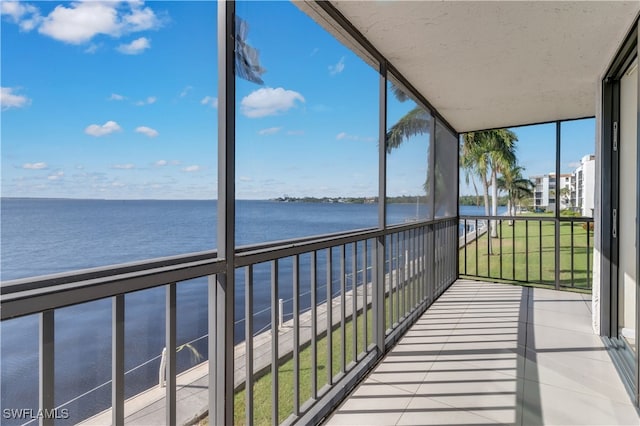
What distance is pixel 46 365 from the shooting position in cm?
82

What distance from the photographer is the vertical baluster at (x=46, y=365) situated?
814 mm

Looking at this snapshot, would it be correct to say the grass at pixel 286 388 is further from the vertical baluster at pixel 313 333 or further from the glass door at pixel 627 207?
the glass door at pixel 627 207

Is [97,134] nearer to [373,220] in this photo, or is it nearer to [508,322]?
[373,220]

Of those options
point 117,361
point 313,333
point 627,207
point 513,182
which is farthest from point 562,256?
point 117,361

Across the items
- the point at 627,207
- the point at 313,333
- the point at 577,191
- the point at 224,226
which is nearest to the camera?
the point at 224,226

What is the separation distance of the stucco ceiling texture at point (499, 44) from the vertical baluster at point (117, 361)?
1.84 metres

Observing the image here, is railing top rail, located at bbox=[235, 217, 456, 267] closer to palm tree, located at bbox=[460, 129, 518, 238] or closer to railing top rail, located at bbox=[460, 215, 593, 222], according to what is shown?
railing top rail, located at bbox=[460, 215, 593, 222]

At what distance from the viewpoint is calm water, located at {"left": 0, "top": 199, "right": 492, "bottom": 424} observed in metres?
0.82

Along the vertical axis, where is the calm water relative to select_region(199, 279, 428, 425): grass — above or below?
above

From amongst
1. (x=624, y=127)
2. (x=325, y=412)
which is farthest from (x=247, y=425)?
(x=624, y=127)

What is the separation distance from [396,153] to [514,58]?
4.24 feet

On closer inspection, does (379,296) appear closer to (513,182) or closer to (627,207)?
(627,207)

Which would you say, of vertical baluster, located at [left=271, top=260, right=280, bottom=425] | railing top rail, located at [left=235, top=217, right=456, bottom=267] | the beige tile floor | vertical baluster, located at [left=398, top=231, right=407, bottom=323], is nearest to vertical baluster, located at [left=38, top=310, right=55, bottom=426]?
railing top rail, located at [left=235, top=217, right=456, bottom=267]

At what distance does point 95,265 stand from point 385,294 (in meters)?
2.28
